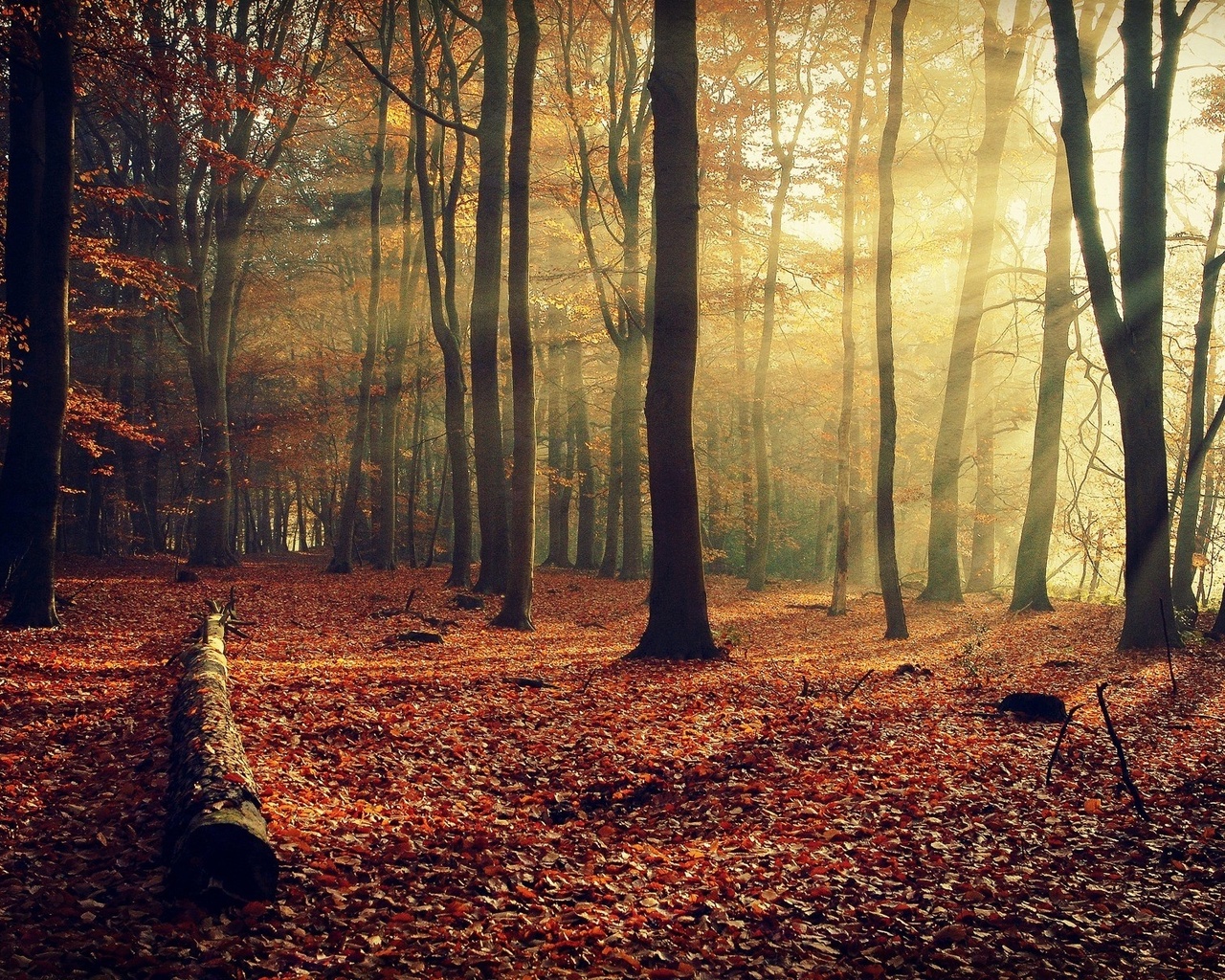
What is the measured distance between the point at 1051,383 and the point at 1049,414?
0.73 meters

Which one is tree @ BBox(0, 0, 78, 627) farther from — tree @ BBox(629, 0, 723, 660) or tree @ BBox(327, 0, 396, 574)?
tree @ BBox(327, 0, 396, 574)

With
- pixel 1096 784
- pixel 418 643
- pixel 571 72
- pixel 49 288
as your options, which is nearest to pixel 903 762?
pixel 1096 784

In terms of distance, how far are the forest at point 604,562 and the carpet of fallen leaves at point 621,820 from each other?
35mm

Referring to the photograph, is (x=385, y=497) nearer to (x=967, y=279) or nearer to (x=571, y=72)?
(x=571, y=72)

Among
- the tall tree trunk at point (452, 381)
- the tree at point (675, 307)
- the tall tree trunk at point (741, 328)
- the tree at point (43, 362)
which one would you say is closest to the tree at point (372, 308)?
the tall tree trunk at point (452, 381)

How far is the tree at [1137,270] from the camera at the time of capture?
35.9 ft

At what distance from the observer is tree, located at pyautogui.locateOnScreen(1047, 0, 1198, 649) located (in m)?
11.0

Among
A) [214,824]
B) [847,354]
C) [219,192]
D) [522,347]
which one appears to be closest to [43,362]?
[522,347]

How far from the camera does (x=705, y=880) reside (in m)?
4.45

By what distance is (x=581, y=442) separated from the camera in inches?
1086

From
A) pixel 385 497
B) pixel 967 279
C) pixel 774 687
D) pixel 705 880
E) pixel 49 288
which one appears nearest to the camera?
pixel 705 880

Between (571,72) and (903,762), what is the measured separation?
17839mm

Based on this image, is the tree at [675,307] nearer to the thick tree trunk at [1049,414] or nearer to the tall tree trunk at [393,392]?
the thick tree trunk at [1049,414]

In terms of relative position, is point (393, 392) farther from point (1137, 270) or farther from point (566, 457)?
point (1137, 270)
